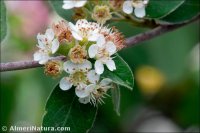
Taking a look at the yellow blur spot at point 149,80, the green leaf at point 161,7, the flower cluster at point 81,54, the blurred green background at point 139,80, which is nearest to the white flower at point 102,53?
the flower cluster at point 81,54

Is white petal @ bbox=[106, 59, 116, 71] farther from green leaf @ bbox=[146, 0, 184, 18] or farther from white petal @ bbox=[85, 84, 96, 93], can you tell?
green leaf @ bbox=[146, 0, 184, 18]

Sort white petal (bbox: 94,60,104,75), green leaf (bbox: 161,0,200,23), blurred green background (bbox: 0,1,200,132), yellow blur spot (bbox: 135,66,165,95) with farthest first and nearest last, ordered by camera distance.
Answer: yellow blur spot (bbox: 135,66,165,95)
blurred green background (bbox: 0,1,200,132)
green leaf (bbox: 161,0,200,23)
white petal (bbox: 94,60,104,75)

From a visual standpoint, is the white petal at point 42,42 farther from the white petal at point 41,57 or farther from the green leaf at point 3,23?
the green leaf at point 3,23

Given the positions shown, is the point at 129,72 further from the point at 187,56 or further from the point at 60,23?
the point at 187,56

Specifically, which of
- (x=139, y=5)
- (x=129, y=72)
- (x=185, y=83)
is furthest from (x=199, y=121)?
(x=129, y=72)

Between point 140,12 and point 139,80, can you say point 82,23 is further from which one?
point 139,80

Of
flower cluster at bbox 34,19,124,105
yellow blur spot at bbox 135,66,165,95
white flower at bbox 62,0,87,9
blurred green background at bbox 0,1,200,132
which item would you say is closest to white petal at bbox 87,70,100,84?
flower cluster at bbox 34,19,124,105
